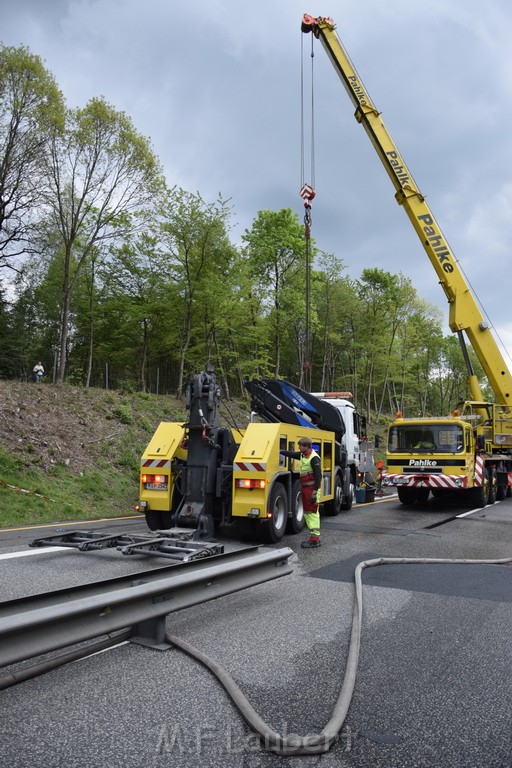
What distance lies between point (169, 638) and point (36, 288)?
1508 inches

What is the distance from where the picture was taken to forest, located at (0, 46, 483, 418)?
67.2 ft

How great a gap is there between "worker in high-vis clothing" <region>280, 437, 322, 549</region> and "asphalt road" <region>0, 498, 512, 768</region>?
2015 mm

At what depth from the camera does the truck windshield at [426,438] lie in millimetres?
15766

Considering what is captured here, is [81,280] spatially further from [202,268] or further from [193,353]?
[202,268]

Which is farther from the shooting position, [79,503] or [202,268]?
[202,268]

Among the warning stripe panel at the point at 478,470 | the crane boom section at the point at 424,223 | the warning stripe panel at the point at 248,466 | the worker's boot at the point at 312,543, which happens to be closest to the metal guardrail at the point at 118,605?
the warning stripe panel at the point at 248,466

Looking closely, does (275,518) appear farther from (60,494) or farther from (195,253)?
(195,253)

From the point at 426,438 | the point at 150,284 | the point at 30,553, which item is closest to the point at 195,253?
the point at 150,284

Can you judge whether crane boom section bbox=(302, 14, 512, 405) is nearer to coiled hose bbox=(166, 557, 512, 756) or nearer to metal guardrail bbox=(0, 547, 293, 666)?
metal guardrail bbox=(0, 547, 293, 666)

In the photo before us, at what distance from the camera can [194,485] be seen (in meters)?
8.85

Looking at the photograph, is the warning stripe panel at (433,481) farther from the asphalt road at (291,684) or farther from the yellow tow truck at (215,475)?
the asphalt road at (291,684)

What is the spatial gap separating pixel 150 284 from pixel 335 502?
17.0 m

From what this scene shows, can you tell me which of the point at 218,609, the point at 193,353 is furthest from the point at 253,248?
the point at 218,609

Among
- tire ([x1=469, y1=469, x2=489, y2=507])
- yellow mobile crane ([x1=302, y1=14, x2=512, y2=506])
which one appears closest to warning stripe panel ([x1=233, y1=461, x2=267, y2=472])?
yellow mobile crane ([x1=302, y1=14, x2=512, y2=506])
